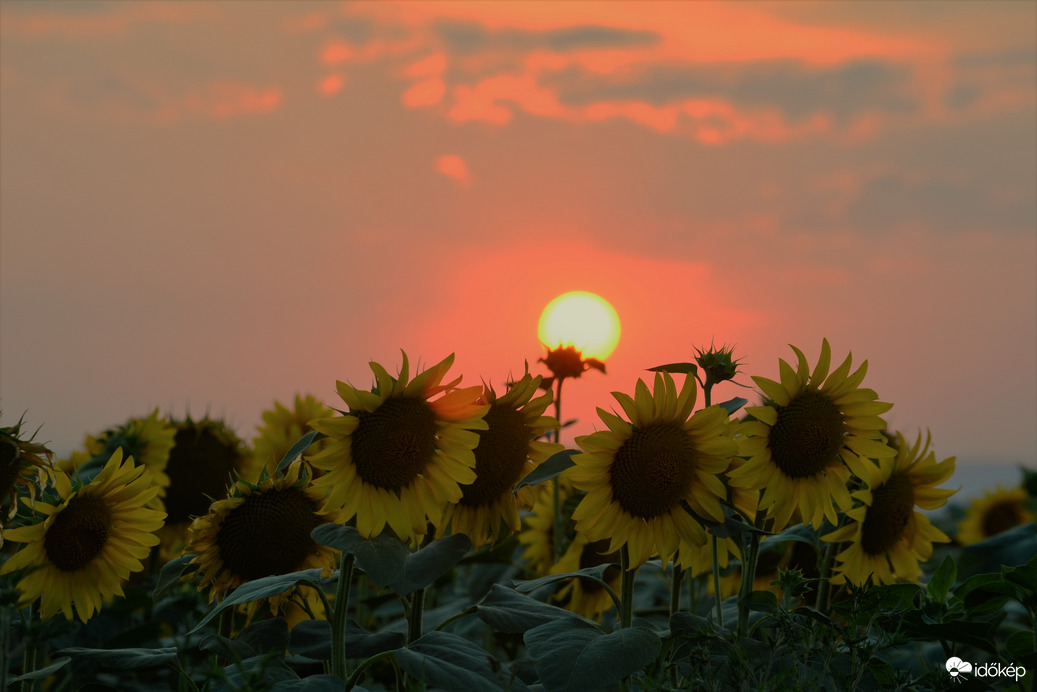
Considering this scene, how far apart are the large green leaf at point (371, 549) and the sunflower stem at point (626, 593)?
0.58 m

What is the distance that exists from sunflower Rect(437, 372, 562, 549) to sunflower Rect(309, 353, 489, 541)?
221 mm

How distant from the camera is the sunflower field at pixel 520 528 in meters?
2.26

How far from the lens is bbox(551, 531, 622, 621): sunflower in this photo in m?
3.89

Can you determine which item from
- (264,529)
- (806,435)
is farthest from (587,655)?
(264,529)

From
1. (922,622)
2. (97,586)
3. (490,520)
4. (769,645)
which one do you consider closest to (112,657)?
(97,586)

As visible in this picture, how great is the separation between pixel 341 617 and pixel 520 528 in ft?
2.13

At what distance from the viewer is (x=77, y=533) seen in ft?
9.86

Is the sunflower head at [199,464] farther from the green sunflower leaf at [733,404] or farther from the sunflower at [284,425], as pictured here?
the green sunflower leaf at [733,404]

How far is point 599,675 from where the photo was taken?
212cm

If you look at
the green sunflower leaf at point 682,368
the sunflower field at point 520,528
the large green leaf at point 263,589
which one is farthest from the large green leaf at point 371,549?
the green sunflower leaf at point 682,368

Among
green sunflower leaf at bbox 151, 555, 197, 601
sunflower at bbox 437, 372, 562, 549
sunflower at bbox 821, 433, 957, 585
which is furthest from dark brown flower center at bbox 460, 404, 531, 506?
sunflower at bbox 821, 433, 957, 585

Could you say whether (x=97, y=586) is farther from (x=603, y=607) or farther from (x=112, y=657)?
(x=603, y=607)

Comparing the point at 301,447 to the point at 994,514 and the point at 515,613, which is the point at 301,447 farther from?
the point at 994,514

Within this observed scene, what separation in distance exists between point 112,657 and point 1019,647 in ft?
8.37
